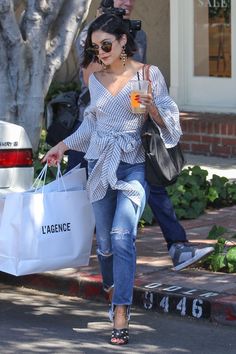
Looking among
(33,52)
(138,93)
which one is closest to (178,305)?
(138,93)

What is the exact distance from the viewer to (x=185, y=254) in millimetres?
7305

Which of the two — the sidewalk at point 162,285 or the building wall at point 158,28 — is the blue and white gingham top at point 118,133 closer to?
the sidewalk at point 162,285

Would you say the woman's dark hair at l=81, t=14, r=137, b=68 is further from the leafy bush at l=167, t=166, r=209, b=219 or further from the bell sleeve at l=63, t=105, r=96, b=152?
the leafy bush at l=167, t=166, r=209, b=219

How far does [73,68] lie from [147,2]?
1.75 meters

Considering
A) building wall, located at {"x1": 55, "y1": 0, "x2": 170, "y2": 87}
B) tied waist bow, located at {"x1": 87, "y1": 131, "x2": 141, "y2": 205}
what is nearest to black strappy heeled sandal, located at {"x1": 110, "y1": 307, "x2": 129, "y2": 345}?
tied waist bow, located at {"x1": 87, "y1": 131, "x2": 141, "y2": 205}

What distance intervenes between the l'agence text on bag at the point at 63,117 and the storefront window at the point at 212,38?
6.07 m

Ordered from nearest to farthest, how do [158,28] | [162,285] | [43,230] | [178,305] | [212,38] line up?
[43,230] → [178,305] → [162,285] → [212,38] → [158,28]

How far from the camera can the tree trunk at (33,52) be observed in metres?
9.59

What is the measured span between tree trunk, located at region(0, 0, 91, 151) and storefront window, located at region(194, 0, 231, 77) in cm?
414

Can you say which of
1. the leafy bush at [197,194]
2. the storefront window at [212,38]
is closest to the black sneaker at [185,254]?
the leafy bush at [197,194]

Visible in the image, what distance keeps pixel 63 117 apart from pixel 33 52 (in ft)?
6.72

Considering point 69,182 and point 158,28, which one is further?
point 158,28

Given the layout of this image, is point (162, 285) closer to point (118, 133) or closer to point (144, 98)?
point (118, 133)

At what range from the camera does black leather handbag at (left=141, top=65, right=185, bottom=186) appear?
604cm
